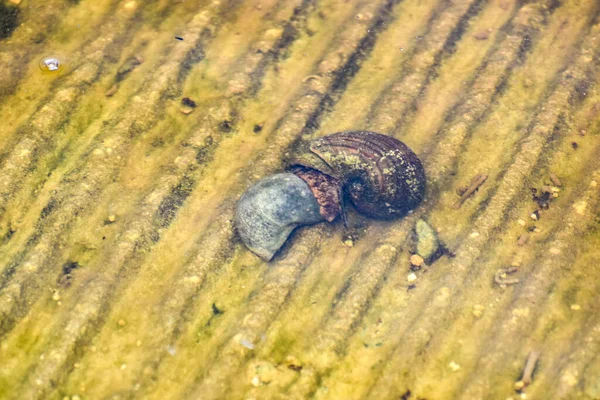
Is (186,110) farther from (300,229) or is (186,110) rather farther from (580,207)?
(580,207)

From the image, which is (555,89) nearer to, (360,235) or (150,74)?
(360,235)

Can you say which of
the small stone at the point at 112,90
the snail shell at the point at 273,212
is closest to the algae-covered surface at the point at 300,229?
the small stone at the point at 112,90

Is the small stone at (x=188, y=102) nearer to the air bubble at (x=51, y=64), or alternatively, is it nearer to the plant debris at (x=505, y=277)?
the air bubble at (x=51, y=64)

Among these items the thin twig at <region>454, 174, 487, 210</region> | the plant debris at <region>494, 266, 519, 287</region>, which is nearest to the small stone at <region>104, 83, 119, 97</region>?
the thin twig at <region>454, 174, 487, 210</region>

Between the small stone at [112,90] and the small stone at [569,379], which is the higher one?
the small stone at [112,90]

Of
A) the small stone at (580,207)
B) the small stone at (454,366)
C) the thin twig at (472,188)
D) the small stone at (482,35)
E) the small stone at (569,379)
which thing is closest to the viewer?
the small stone at (569,379)

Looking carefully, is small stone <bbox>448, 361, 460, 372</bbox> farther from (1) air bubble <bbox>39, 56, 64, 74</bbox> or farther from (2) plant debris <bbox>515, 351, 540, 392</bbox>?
(1) air bubble <bbox>39, 56, 64, 74</bbox>

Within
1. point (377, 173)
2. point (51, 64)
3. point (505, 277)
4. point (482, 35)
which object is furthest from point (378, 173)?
point (51, 64)
